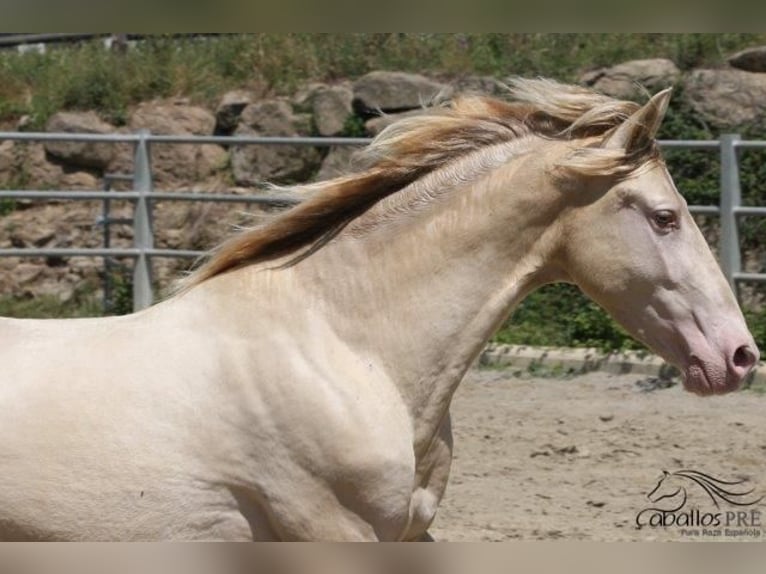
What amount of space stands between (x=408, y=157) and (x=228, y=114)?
8.34 metres

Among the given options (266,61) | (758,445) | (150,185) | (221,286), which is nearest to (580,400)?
(758,445)

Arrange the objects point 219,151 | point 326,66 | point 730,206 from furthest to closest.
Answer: point 326,66
point 219,151
point 730,206

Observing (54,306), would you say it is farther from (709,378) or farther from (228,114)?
→ (709,378)

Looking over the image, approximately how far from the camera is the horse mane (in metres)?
3.10

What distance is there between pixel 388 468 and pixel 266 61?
963 centimetres

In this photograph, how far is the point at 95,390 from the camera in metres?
2.89

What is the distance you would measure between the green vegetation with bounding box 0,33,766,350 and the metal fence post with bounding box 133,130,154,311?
0.53 meters

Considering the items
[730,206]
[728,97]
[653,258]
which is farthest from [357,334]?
[728,97]

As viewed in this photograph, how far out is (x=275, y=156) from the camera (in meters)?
10.5

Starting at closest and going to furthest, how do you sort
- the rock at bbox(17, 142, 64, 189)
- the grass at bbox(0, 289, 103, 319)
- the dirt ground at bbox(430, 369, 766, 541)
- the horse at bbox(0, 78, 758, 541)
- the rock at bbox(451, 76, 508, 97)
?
1. the horse at bbox(0, 78, 758, 541)
2. the dirt ground at bbox(430, 369, 766, 541)
3. the grass at bbox(0, 289, 103, 319)
4. the rock at bbox(451, 76, 508, 97)
5. the rock at bbox(17, 142, 64, 189)

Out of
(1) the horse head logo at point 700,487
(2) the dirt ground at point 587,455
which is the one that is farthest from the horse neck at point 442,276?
(1) the horse head logo at point 700,487

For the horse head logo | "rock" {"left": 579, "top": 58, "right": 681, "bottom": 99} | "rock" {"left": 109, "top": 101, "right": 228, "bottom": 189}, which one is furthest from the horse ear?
"rock" {"left": 109, "top": 101, "right": 228, "bottom": 189}

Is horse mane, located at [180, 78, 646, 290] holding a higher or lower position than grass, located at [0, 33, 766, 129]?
higher

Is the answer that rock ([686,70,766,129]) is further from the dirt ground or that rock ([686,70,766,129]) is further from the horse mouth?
the horse mouth
